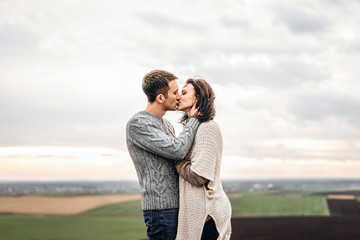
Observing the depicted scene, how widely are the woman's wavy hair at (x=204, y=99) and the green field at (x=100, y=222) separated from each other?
16101 millimetres

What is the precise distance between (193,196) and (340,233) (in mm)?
20105

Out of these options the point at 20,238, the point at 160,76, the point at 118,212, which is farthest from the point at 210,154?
the point at 118,212

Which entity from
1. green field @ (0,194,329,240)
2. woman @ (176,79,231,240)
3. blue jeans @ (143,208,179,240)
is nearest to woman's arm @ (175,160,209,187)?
woman @ (176,79,231,240)

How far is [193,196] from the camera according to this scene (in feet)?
11.8

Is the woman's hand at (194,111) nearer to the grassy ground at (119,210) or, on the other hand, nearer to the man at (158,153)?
the man at (158,153)

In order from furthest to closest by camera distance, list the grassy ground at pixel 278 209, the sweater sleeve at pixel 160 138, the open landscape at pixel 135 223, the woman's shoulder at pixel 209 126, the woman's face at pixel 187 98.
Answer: the grassy ground at pixel 278 209
the open landscape at pixel 135 223
the woman's face at pixel 187 98
the woman's shoulder at pixel 209 126
the sweater sleeve at pixel 160 138

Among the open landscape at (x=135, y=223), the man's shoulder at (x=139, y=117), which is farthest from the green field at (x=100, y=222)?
the man's shoulder at (x=139, y=117)

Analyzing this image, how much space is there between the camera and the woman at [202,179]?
3561 millimetres

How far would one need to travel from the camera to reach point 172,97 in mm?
3729

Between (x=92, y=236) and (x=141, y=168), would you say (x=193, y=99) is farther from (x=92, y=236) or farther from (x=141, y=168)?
(x=92, y=236)

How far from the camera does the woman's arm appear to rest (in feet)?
11.5

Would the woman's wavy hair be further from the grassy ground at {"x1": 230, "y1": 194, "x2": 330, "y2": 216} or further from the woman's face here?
the grassy ground at {"x1": 230, "y1": 194, "x2": 330, "y2": 216}

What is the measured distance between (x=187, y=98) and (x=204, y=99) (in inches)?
5.9

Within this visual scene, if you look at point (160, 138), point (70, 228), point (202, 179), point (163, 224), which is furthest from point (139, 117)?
point (70, 228)
